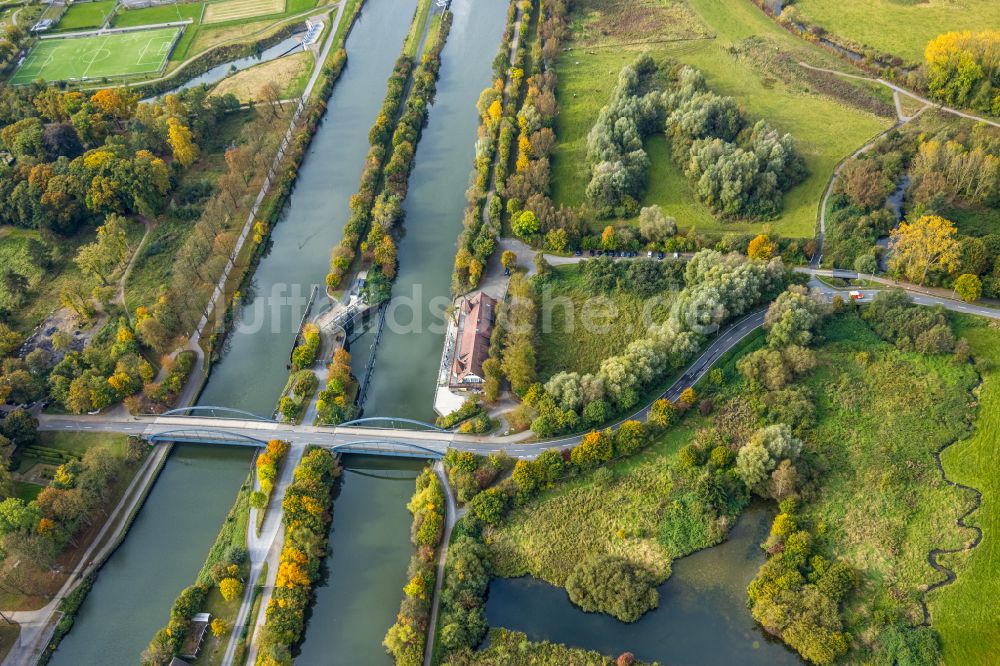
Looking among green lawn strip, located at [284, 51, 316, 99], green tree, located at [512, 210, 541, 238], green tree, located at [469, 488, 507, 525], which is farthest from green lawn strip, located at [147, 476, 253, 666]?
green lawn strip, located at [284, 51, 316, 99]

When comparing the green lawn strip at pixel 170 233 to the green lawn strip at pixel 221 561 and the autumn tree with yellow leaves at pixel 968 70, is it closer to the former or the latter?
the green lawn strip at pixel 221 561

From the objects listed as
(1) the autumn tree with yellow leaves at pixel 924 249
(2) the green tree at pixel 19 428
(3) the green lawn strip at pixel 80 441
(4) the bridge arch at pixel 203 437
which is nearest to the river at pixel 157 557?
(4) the bridge arch at pixel 203 437

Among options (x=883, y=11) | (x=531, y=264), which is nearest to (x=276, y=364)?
(x=531, y=264)

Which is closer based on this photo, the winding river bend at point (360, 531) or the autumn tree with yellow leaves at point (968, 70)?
the winding river bend at point (360, 531)

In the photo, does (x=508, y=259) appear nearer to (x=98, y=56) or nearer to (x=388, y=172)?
(x=388, y=172)

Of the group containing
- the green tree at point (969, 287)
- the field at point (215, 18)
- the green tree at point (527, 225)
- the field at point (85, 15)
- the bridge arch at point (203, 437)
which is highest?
the field at point (85, 15)

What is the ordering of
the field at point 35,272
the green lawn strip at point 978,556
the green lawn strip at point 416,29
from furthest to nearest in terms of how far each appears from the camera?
the green lawn strip at point 416,29, the field at point 35,272, the green lawn strip at point 978,556

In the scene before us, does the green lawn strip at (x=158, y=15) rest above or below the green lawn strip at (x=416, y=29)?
above
